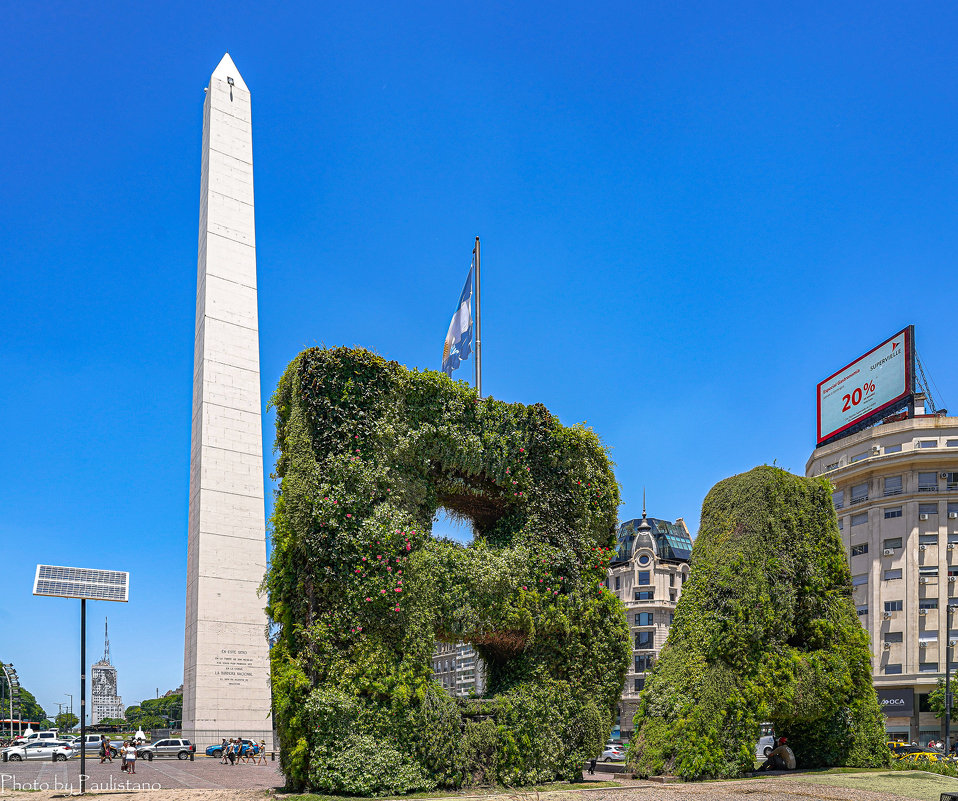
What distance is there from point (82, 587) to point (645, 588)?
193 feet

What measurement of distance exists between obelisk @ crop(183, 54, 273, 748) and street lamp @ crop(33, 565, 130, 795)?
13.5m

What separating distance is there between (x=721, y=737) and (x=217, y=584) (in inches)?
826

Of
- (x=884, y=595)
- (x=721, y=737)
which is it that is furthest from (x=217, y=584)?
(x=884, y=595)

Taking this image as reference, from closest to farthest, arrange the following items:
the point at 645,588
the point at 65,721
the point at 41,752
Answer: the point at 41,752, the point at 645,588, the point at 65,721

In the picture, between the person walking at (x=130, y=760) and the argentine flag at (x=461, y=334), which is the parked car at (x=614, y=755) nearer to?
the person walking at (x=130, y=760)

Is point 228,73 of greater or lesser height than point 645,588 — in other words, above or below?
above

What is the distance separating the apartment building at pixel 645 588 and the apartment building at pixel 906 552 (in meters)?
17.7

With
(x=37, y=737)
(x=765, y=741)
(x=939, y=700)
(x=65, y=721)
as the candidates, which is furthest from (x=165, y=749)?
(x=65, y=721)

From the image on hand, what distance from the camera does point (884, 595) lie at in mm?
52750

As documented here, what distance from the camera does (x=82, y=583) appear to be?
62.4ft

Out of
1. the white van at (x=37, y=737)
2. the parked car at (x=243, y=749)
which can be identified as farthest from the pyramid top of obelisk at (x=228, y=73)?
the white van at (x=37, y=737)

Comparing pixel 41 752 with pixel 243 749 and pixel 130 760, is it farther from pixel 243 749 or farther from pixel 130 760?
pixel 130 760

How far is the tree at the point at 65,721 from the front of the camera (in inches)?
5076

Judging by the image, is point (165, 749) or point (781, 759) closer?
point (781, 759)
